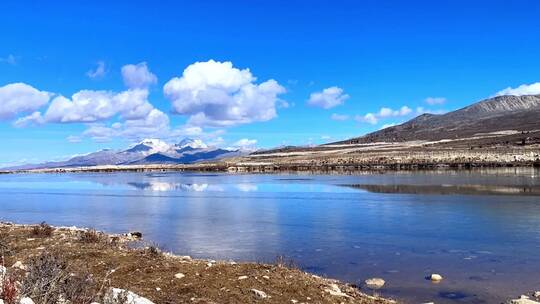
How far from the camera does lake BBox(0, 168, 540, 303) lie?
1688 cm

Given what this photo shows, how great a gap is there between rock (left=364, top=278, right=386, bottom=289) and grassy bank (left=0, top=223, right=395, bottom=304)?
2.52 ft

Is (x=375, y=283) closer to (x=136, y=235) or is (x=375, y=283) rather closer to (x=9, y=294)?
(x=9, y=294)

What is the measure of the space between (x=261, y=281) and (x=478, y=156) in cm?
9552

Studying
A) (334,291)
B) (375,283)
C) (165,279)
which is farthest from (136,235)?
(334,291)

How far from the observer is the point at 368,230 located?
2588 centimetres

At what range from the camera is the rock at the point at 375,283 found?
15.8m

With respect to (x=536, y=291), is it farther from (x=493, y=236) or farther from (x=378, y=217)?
(x=378, y=217)

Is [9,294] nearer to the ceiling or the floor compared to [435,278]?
nearer to the ceiling

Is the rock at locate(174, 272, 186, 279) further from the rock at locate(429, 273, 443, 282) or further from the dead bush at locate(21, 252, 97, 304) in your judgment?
the rock at locate(429, 273, 443, 282)

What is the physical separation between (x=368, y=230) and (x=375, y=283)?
32.8 ft

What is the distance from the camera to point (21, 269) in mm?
13234

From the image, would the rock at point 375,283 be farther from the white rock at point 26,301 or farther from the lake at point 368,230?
the white rock at point 26,301

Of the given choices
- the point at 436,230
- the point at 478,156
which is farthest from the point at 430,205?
the point at 478,156

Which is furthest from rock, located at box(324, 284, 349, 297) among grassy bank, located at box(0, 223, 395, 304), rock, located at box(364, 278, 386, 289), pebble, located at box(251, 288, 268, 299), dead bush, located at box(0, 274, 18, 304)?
dead bush, located at box(0, 274, 18, 304)
